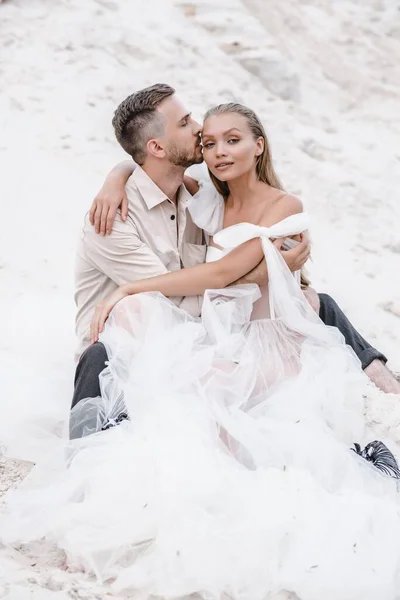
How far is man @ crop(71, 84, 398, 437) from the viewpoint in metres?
3.52

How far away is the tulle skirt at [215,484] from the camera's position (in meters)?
2.35

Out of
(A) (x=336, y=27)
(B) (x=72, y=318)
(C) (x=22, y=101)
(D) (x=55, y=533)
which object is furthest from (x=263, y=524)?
(A) (x=336, y=27)

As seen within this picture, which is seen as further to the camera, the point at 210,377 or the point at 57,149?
the point at 57,149

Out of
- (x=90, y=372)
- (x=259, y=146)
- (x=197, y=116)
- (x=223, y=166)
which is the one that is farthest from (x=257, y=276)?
(x=197, y=116)

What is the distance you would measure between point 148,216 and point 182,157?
291 mm

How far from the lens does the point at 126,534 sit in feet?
8.02

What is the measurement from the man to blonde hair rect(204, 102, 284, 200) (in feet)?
0.51

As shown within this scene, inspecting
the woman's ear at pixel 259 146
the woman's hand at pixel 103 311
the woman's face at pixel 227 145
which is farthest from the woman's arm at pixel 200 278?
the woman's ear at pixel 259 146

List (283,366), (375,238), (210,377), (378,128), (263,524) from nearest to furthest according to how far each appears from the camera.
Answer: (263,524)
(210,377)
(283,366)
(375,238)
(378,128)

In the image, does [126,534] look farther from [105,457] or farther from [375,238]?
[375,238]

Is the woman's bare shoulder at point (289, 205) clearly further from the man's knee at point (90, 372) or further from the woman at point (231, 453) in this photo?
the man's knee at point (90, 372)

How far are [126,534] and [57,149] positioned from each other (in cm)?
413

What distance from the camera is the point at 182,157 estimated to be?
3646 millimetres

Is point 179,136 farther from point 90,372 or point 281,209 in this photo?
point 90,372
